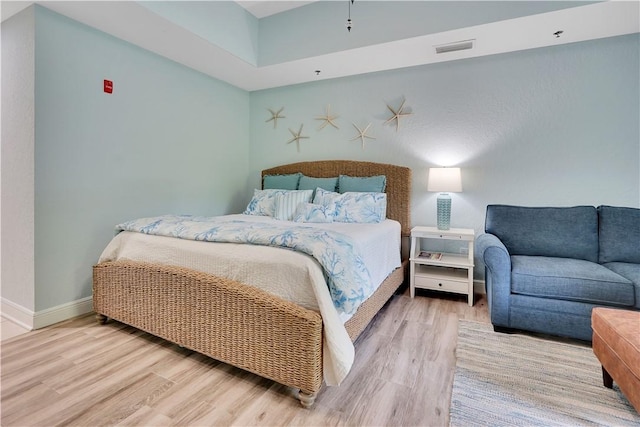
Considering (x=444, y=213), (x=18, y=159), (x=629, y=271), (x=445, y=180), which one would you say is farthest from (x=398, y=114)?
(x=18, y=159)

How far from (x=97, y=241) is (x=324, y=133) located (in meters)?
2.64

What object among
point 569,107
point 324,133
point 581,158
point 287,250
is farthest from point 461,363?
point 324,133

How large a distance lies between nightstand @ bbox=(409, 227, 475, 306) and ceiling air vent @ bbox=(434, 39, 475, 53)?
67.0 inches

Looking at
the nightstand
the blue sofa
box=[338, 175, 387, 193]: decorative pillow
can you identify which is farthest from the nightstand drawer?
box=[338, 175, 387, 193]: decorative pillow

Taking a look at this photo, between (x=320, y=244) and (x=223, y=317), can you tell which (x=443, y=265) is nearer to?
(x=320, y=244)

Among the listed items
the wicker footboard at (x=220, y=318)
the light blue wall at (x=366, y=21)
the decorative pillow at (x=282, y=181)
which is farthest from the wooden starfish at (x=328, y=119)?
the wicker footboard at (x=220, y=318)

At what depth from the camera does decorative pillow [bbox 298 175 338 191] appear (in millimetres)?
3568

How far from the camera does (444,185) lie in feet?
10.0

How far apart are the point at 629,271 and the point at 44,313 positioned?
4235mm

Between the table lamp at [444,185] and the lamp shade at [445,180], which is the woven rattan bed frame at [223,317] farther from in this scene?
the lamp shade at [445,180]

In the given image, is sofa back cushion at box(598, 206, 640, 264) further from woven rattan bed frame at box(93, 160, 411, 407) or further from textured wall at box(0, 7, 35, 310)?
textured wall at box(0, 7, 35, 310)

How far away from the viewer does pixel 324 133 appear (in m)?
3.94

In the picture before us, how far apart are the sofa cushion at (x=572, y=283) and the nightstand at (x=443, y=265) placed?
58 centimetres

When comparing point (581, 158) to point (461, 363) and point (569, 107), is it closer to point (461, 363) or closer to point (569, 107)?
point (569, 107)
